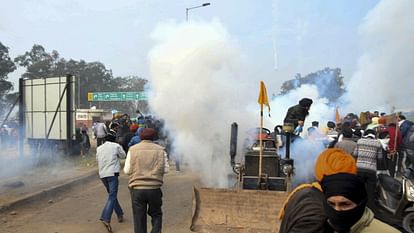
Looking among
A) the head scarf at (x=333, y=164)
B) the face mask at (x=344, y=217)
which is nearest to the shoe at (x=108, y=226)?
the head scarf at (x=333, y=164)

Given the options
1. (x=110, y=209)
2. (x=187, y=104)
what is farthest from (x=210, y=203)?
(x=187, y=104)

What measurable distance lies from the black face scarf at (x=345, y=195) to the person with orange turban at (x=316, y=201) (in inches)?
1.8

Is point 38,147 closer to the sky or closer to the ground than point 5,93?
closer to the ground

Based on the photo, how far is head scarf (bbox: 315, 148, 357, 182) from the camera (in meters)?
1.99

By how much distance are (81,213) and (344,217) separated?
22.8 feet

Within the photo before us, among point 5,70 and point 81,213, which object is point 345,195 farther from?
point 5,70

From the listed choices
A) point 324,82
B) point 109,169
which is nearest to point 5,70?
point 324,82

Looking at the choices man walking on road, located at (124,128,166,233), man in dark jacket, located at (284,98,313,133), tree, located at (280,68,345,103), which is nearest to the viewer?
man walking on road, located at (124,128,166,233)

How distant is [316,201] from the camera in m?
2.06

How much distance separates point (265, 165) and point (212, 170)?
2.73 metres

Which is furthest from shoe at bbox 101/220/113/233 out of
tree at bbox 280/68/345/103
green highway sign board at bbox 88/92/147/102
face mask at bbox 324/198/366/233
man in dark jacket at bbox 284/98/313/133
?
green highway sign board at bbox 88/92/147/102

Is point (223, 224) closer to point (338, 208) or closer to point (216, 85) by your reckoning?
point (216, 85)

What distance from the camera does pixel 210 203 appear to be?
652cm

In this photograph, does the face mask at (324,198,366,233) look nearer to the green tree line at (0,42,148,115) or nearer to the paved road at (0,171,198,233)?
the paved road at (0,171,198,233)
